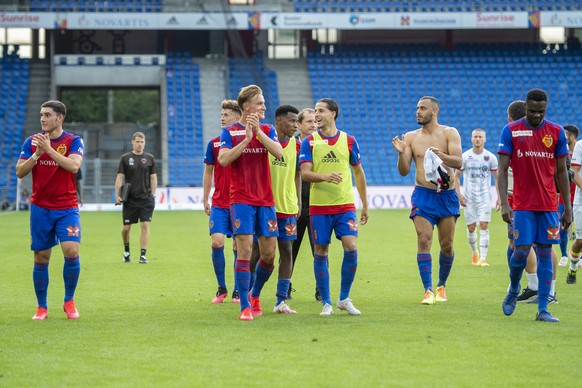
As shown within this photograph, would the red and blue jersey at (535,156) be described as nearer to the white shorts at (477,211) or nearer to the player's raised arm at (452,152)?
the player's raised arm at (452,152)

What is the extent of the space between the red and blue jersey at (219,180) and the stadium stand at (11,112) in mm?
29391

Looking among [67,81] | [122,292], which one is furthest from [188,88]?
[122,292]

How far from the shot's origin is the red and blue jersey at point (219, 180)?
11844 mm

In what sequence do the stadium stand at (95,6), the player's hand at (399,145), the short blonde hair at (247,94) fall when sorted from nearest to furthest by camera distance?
the short blonde hair at (247,94) < the player's hand at (399,145) < the stadium stand at (95,6)

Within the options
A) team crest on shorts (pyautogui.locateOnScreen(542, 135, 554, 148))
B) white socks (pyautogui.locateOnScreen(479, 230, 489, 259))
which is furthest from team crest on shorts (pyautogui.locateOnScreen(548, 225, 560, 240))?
white socks (pyautogui.locateOnScreen(479, 230, 489, 259))

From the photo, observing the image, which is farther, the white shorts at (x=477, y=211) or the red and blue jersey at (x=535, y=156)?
the white shorts at (x=477, y=211)

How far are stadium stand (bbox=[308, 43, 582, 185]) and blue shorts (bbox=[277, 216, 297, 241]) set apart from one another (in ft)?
108

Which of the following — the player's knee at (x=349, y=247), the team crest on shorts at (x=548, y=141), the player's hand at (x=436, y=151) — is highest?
the team crest on shorts at (x=548, y=141)

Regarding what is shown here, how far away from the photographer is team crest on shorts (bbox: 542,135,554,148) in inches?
398

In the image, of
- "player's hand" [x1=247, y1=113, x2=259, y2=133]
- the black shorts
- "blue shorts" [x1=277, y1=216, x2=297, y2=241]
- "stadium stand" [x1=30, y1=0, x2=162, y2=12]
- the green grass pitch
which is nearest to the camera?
the green grass pitch

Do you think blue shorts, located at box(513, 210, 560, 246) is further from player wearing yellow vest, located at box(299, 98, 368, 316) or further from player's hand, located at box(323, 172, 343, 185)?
player's hand, located at box(323, 172, 343, 185)

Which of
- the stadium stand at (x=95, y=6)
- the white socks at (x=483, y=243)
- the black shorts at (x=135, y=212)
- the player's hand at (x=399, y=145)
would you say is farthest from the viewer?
the stadium stand at (x=95, y=6)

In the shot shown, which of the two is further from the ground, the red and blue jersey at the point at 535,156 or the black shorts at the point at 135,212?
the red and blue jersey at the point at 535,156

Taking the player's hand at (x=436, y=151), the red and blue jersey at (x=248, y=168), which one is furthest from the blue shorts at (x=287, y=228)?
the player's hand at (x=436, y=151)
